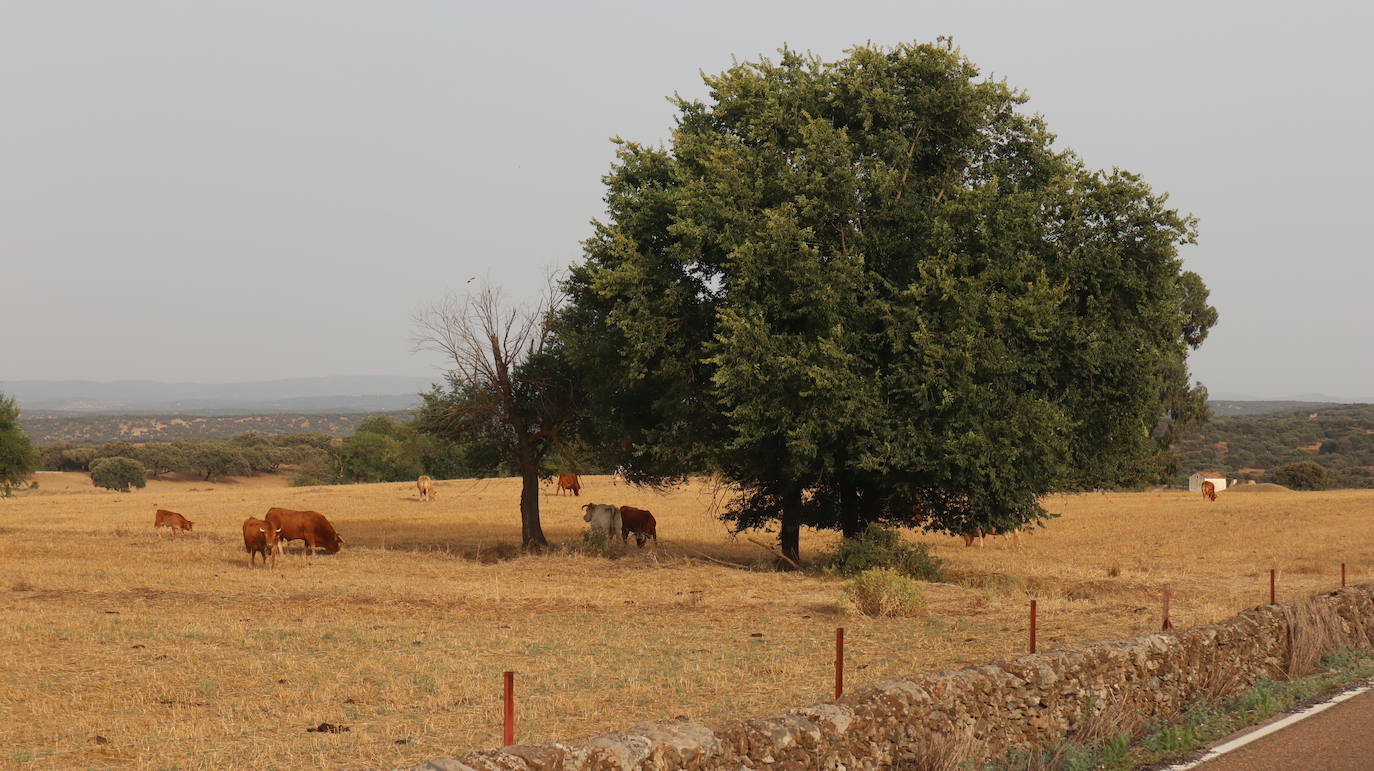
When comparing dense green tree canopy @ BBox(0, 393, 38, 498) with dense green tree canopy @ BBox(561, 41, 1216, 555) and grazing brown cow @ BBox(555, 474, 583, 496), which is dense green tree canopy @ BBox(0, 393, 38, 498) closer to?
dense green tree canopy @ BBox(561, 41, 1216, 555)

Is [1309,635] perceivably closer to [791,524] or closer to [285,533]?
[791,524]

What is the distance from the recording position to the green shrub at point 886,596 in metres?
19.0

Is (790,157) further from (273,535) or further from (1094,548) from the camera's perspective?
(1094,548)

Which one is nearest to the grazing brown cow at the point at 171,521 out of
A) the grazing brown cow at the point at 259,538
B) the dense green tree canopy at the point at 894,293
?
the grazing brown cow at the point at 259,538

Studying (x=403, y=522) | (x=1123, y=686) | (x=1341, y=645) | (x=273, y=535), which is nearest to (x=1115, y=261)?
(x=1341, y=645)

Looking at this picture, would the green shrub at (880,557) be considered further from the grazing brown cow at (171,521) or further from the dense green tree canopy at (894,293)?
the grazing brown cow at (171,521)

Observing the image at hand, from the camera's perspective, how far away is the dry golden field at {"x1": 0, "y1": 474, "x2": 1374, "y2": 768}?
429 inches

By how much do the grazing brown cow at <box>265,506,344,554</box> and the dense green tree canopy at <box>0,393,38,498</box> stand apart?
39.9 ft

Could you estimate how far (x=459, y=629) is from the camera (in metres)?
17.1

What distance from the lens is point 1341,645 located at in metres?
14.4

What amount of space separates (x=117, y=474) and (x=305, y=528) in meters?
58.5

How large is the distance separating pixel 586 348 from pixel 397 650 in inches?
492

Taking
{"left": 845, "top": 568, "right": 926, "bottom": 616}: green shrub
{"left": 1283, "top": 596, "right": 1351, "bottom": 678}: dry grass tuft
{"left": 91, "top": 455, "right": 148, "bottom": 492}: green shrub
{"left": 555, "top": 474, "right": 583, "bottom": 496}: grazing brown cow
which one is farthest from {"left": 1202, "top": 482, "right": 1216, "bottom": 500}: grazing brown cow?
{"left": 91, "top": 455, "right": 148, "bottom": 492}: green shrub

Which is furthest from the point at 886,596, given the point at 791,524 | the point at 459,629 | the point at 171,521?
the point at 171,521
